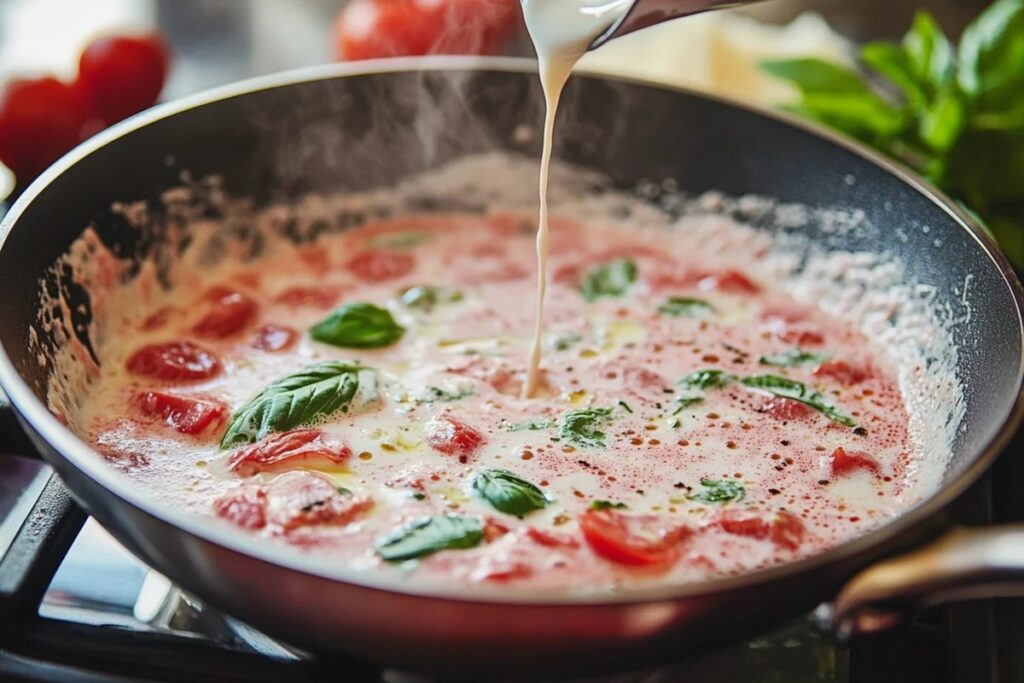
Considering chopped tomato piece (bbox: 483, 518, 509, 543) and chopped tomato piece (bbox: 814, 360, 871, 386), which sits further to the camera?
chopped tomato piece (bbox: 814, 360, 871, 386)

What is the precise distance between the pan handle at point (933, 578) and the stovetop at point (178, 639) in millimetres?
189

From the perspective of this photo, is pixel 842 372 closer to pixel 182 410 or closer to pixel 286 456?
pixel 286 456

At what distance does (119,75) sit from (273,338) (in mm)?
834

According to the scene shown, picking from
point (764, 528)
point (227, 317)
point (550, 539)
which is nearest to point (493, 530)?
point (550, 539)

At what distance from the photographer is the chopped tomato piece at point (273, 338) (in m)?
1.67

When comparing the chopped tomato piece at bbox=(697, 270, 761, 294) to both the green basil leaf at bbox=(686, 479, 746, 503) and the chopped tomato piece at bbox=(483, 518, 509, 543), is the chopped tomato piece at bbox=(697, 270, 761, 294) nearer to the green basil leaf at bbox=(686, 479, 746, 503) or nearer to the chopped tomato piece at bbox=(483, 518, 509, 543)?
the green basil leaf at bbox=(686, 479, 746, 503)

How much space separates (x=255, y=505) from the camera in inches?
48.9

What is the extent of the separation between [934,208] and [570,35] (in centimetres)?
59

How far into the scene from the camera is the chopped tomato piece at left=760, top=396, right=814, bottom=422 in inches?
60.1

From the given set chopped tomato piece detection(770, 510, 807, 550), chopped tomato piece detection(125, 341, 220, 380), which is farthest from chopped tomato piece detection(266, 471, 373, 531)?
chopped tomato piece detection(770, 510, 807, 550)

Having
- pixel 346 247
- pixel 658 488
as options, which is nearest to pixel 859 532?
pixel 658 488

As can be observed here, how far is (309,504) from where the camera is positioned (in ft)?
4.07

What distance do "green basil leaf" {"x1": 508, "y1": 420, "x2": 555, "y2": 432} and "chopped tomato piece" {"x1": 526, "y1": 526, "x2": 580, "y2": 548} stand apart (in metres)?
0.25

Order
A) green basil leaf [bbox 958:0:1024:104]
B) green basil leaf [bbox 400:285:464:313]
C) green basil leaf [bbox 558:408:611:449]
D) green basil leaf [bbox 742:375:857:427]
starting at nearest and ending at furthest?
1. green basil leaf [bbox 558:408:611:449]
2. green basil leaf [bbox 742:375:857:427]
3. green basil leaf [bbox 400:285:464:313]
4. green basil leaf [bbox 958:0:1024:104]
